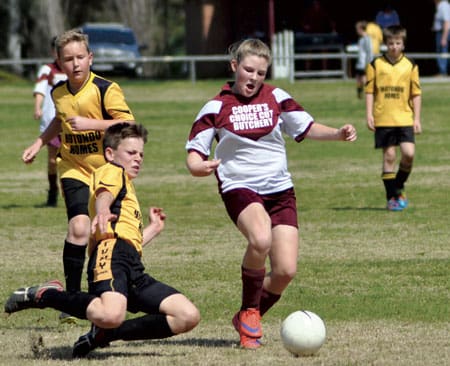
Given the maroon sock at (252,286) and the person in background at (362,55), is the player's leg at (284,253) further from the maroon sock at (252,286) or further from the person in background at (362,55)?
the person in background at (362,55)

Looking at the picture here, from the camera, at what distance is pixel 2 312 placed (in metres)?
8.50

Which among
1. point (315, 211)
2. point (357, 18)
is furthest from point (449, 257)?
point (357, 18)

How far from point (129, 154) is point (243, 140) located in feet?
2.42

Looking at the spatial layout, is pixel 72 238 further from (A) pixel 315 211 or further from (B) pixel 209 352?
(A) pixel 315 211

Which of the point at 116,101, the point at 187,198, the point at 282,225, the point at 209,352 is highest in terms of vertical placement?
the point at 116,101

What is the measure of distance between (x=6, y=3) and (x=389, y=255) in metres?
48.0

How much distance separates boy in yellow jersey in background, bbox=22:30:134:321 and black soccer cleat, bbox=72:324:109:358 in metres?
1.29

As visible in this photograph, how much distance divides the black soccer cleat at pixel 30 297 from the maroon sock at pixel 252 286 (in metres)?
1.12

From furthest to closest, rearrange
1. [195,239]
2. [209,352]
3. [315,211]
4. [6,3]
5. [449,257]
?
[6,3] → [315,211] → [195,239] → [449,257] → [209,352]

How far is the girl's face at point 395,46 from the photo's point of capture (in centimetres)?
1345

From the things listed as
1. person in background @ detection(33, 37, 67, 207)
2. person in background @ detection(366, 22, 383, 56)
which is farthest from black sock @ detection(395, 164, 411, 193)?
person in background @ detection(366, 22, 383, 56)

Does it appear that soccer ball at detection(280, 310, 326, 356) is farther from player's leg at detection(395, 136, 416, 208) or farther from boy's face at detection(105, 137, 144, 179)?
player's leg at detection(395, 136, 416, 208)

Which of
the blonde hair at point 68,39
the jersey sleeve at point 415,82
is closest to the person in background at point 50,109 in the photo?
the jersey sleeve at point 415,82

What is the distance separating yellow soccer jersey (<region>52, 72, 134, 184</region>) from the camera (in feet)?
27.2
